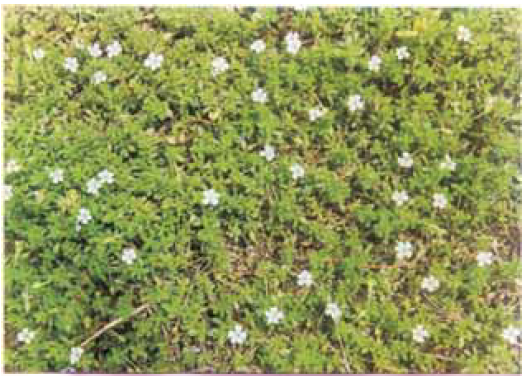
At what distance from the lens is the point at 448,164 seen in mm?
2936

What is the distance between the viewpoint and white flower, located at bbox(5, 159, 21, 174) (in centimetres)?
292

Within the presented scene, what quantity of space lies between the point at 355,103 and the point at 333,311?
0.83m

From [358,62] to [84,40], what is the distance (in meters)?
1.12

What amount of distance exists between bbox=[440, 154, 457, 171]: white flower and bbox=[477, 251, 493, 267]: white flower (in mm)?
352

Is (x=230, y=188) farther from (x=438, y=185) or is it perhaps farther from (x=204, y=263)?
(x=438, y=185)

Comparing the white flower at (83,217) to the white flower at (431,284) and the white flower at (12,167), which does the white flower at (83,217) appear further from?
the white flower at (431,284)

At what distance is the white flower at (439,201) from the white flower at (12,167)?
5.39 ft

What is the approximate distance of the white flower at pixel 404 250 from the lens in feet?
9.54

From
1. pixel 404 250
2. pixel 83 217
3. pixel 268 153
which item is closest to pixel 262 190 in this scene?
pixel 268 153

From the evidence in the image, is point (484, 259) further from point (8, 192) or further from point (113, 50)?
point (8, 192)

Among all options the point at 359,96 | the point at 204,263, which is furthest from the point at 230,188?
the point at 359,96

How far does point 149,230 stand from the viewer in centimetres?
289

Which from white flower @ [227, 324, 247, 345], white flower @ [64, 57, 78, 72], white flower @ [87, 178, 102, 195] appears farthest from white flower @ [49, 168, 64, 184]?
white flower @ [227, 324, 247, 345]

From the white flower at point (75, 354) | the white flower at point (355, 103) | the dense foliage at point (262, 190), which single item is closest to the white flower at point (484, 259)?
the dense foliage at point (262, 190)
